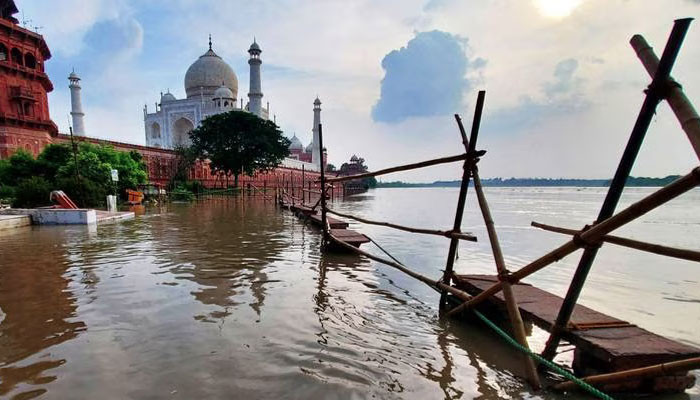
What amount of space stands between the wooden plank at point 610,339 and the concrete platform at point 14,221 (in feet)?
Result: 54.7

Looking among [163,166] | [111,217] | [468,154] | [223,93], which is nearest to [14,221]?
[111,217]

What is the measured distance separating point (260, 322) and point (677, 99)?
4746mm

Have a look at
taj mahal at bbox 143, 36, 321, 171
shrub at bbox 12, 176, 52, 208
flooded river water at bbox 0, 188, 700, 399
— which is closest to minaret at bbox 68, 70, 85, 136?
taj mahal at bbox 143, 36, 321, 171

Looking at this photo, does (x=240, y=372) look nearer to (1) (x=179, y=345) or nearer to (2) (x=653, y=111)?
(1) (x=179, y=345)

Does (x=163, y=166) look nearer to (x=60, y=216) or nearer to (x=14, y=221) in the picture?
(x=60, y=216)

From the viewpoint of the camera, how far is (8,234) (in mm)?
12867

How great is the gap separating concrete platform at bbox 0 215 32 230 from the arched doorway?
4903 centimetres

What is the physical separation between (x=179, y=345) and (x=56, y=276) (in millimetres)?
4613

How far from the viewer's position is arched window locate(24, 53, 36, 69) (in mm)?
31641

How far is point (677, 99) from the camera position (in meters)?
2.72

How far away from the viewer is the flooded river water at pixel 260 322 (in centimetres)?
354

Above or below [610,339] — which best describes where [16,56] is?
above

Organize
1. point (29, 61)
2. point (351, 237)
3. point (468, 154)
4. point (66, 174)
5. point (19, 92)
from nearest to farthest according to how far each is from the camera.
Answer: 1. point (468, 154)
2. point (351, 237)
3. point (66, 174)
4. point (19, 92)
5. point (29, 61)

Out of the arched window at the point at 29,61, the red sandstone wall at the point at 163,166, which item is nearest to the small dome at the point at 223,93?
the red sandstone wall at the point at 163,166
